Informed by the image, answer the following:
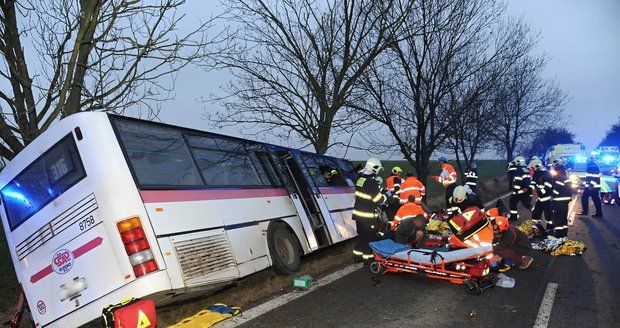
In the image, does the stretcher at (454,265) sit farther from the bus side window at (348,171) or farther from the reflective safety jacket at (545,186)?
the reflective safety jacket at (545,186)

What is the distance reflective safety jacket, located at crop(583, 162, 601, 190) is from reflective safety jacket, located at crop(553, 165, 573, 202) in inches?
193

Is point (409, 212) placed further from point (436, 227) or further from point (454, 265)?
point (436, 227)

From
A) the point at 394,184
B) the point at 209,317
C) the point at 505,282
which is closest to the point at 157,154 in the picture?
the point at 209,317

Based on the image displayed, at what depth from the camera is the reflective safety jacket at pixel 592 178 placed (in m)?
14.1

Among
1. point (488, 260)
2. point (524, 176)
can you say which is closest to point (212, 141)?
point (488, 260)

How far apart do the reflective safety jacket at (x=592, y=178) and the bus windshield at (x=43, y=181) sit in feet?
49.7

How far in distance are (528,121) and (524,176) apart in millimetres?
19906

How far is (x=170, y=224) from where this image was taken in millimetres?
4758

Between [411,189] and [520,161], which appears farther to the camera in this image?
[520,161]

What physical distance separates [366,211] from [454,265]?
2129 millimetres

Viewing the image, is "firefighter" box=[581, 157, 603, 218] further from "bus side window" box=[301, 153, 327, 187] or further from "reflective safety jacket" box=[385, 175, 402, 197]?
"bus side window" box=[301, 153, 327, 187]

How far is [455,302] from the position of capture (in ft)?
17.2

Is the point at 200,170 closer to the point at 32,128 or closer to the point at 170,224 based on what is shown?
the point at 170,224

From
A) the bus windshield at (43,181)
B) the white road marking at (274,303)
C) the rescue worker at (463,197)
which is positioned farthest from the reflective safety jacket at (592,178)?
the bus windshield at (43,181)
